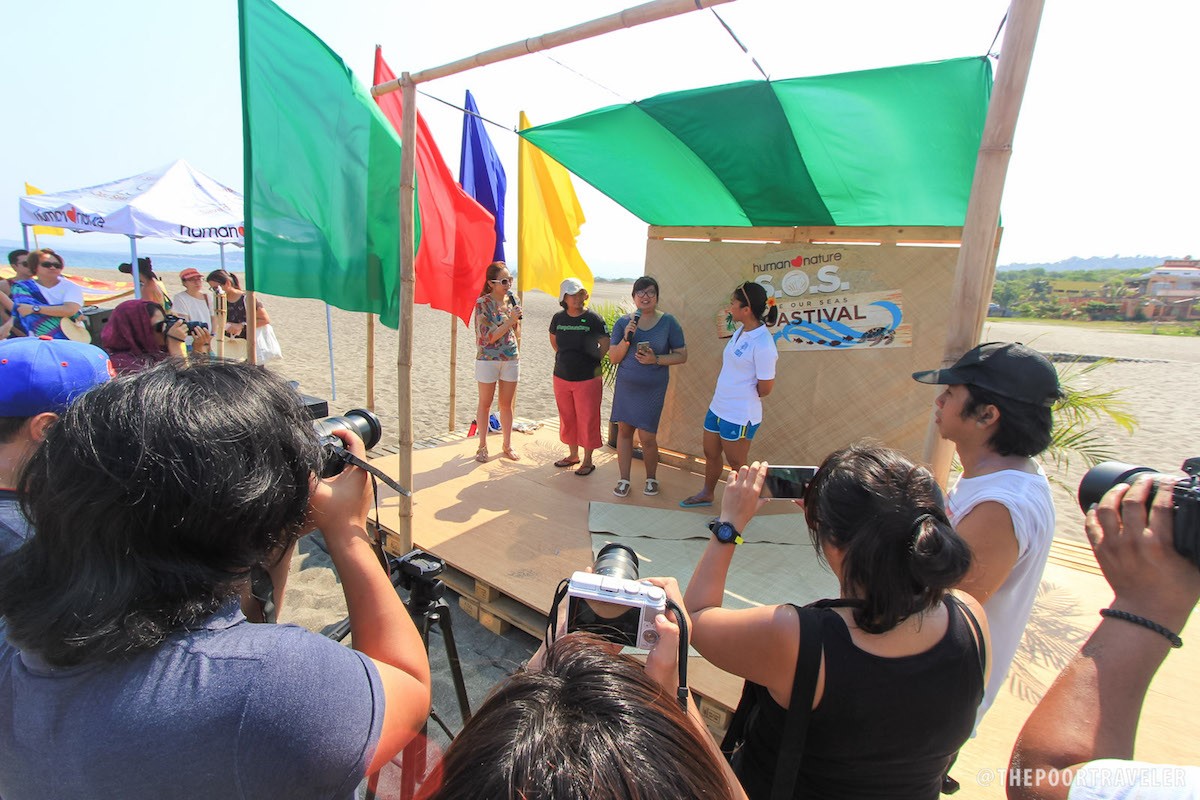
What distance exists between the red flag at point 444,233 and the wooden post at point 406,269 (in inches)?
25.2

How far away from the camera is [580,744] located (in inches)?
21.7

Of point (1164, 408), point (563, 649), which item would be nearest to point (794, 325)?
point (563, 649)

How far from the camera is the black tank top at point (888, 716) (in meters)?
1.04

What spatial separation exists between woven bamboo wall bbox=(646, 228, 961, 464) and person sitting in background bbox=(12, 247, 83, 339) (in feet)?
17.4

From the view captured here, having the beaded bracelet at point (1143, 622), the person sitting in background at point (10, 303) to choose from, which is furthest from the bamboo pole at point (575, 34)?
the person sitting in background at point (10, 303)

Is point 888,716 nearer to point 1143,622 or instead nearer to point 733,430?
point 1143,622

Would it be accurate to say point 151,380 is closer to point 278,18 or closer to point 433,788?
point 433,788

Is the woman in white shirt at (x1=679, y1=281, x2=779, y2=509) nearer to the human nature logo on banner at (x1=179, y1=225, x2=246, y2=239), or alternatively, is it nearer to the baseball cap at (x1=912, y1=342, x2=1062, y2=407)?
the baseball cap at (x1=912, y1=342, x2=1062, y2=407)

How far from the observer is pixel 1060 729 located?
0.83 m

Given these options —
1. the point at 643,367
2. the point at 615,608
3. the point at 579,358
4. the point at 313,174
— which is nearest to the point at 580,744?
the point at 615,608

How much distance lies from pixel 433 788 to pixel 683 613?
53 cm

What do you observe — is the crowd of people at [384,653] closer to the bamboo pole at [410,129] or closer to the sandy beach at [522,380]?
the bamboo pole at [410,129]

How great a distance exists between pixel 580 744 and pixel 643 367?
382 cm

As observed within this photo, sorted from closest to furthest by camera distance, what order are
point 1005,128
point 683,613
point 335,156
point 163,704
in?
point 163,704 < point 683,613 < point 1005,128 < point 335,156
